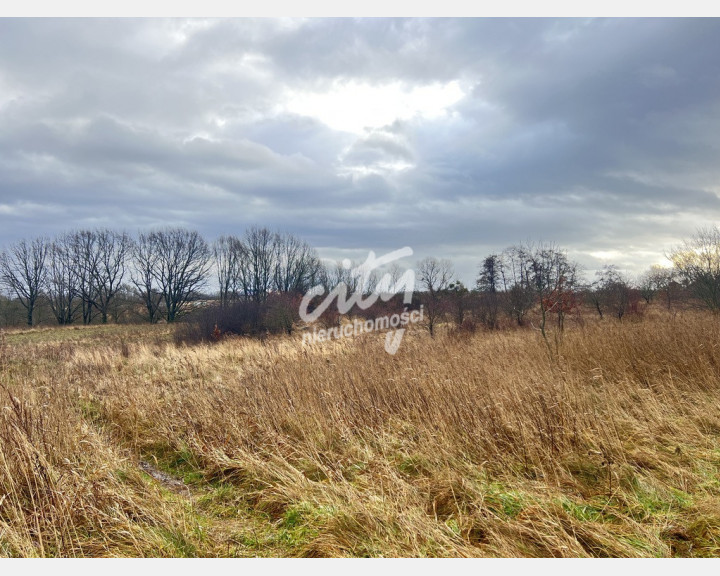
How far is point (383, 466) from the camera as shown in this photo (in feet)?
12.1

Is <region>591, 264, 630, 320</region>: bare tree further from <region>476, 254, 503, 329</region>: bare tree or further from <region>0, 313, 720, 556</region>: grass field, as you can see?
<region>0, 313, 720, 556</region>: grass field

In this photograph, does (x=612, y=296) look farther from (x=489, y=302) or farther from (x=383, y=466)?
(x=383, y=466)

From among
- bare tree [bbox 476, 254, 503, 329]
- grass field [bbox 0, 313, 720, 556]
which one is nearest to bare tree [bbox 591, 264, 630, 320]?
bare tree [bbox 476, 254, 503, 329]

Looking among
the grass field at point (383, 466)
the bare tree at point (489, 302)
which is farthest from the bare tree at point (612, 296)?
the grass field at point (383, 466)

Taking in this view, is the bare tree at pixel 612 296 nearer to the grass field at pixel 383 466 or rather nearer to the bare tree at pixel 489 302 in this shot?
the bare tree at pixel 489 302

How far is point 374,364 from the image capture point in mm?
7246

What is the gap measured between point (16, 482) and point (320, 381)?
379 cm

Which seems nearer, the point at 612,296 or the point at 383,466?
the point at 383,466

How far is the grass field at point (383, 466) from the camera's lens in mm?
2732

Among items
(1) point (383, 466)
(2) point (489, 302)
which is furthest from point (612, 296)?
(1) point (383, 466)

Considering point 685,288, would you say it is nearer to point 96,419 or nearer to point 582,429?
point 582,429

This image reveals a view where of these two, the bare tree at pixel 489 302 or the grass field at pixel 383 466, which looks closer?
the grass field at pixel 383 466

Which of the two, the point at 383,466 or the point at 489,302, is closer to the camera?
the point at 383,466

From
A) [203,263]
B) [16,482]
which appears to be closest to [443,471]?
[16,482]
